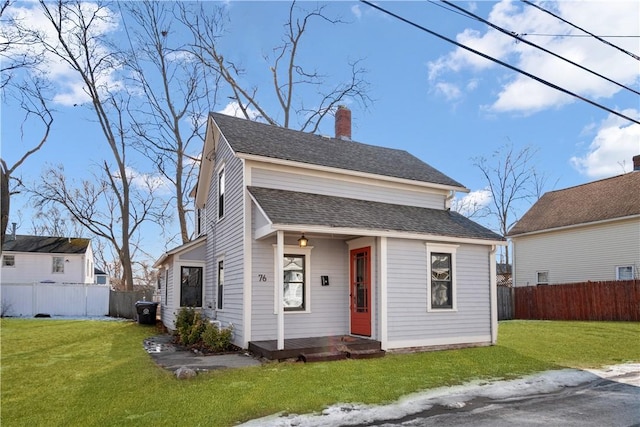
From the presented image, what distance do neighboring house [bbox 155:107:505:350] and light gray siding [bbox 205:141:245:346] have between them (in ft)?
0.16

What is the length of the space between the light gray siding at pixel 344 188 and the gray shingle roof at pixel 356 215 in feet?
0.69

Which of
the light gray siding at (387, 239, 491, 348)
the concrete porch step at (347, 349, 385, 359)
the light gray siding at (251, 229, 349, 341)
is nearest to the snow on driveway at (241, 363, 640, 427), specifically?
the concrete porch step at (347, 349, 385, 359)

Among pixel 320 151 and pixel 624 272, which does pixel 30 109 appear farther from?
pixel 624 272

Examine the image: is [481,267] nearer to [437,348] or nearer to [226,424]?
[437,348]

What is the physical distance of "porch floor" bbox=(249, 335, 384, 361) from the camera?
8.77 meters

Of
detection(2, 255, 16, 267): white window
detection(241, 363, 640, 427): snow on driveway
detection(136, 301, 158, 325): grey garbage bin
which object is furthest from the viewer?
detection(2, 255, 16, 267): white window

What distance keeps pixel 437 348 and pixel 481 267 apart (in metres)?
2.50

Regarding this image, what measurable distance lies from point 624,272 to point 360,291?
46.3 ft

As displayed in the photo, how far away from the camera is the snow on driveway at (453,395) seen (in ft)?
17.6

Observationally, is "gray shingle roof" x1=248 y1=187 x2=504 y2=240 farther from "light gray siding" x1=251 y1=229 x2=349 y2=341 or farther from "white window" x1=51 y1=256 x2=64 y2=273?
"white window" x1=51 y1=256 x2=64 y2=273

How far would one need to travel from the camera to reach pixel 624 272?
18859 mm

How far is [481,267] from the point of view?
38.5 feet

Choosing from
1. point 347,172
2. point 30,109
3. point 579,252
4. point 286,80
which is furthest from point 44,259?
point 579,252

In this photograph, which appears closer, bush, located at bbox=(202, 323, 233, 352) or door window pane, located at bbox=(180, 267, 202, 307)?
bush, located at bbox=(202, 323, 233, 352)
